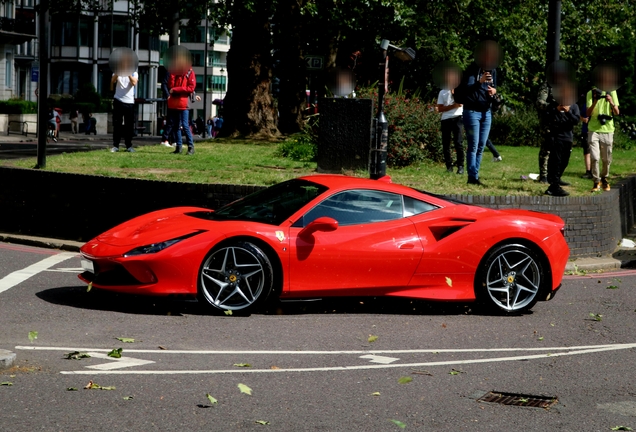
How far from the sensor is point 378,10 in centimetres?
3108

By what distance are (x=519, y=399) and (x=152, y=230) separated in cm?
419

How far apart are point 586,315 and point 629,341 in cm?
135

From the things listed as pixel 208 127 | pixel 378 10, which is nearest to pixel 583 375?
pixel 378 10

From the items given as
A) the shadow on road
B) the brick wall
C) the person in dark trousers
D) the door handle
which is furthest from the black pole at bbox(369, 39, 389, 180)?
the door handle

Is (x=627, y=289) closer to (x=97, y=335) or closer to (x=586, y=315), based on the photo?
(x=586, y=315)

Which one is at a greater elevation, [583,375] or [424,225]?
[424,225]

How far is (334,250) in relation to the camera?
32.2 feet

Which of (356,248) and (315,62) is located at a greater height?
(315,62)

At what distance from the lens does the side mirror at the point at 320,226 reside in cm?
970

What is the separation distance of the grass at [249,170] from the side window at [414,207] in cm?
475

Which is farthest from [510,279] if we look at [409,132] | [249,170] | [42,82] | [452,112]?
[409,132]

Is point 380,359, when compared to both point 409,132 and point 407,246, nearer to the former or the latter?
point 407,246

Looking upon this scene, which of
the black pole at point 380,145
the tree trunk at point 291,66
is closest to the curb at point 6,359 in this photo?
the black pole at point 380,145

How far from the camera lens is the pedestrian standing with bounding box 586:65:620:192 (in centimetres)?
1767
